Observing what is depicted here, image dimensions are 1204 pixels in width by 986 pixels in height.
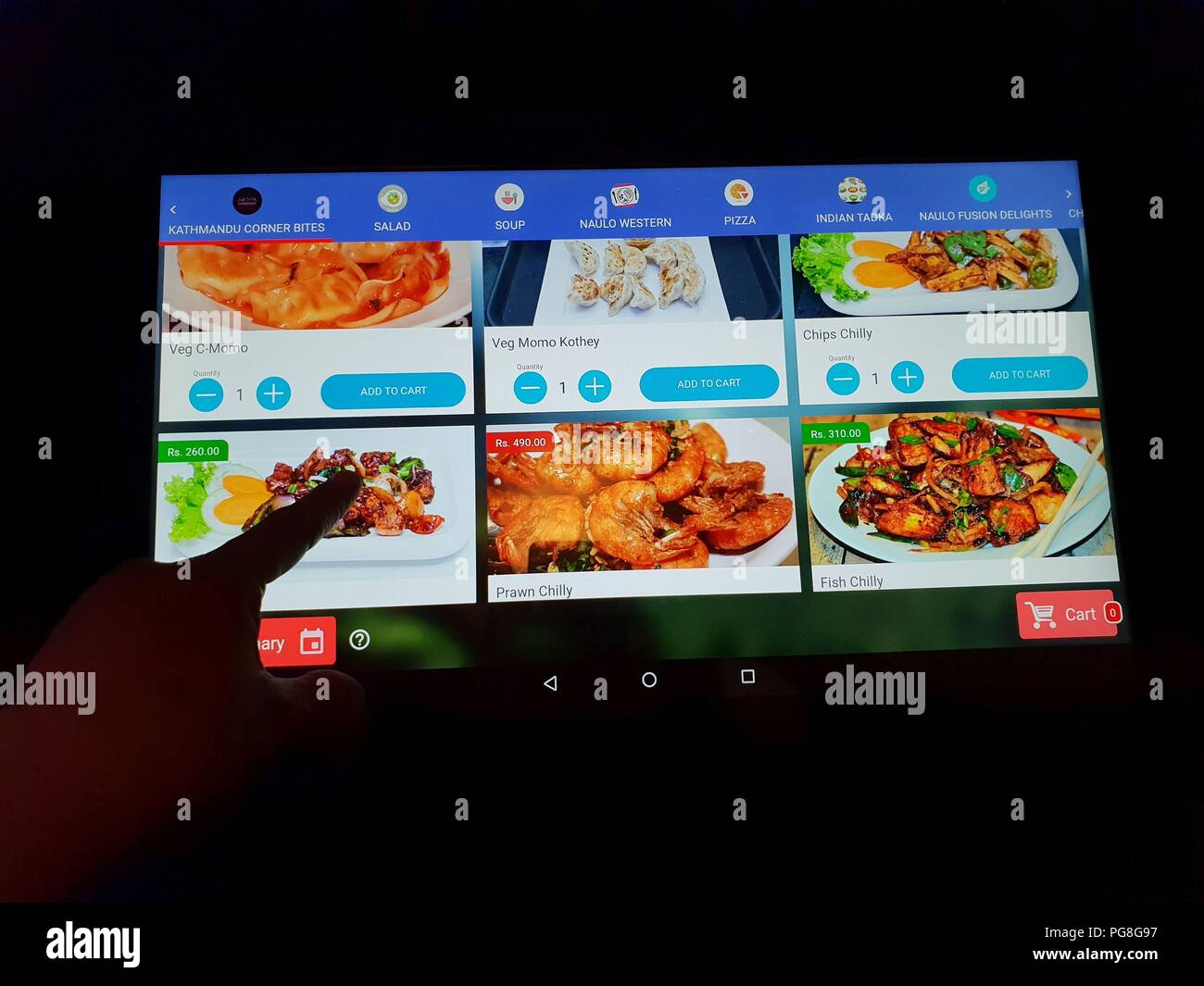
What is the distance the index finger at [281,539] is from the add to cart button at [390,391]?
11.8 inches

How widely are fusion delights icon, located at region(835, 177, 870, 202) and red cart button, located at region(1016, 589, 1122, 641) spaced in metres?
0.67

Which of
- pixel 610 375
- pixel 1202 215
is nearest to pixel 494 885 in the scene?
pixel 610 375

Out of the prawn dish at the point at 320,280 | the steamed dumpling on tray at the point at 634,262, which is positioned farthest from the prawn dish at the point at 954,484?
the prawn dish at the point at 320,280

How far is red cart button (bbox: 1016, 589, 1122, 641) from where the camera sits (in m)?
1.31

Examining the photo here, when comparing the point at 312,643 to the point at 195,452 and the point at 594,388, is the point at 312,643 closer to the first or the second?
the point at 195,452

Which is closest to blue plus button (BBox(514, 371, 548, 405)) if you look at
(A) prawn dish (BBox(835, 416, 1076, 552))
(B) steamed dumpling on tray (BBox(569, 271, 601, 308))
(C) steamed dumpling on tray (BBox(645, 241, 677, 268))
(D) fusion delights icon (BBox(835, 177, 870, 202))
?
(B) steamed dumpling on tray (BBox(569, 271, 601, 308))

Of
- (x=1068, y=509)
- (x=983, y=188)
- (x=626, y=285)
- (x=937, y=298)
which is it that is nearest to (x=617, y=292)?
(x=626, y=285)

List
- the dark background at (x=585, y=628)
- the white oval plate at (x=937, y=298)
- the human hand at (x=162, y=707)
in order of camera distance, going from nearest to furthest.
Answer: the human hand at (x=162, y=707) < the dark background at (x=585, y=628) < the white oval plate at (x=937, y=298)

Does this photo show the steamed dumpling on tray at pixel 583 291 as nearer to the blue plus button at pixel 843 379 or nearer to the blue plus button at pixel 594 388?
the blue plus button at pixel 594 388

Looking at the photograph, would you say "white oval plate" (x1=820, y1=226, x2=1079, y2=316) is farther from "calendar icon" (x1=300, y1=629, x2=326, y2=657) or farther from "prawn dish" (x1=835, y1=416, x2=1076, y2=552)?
"calendar icon" (x1=300, y1=629, x2=326, y2=657)

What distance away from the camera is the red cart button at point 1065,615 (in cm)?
131

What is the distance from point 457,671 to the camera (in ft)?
4.25

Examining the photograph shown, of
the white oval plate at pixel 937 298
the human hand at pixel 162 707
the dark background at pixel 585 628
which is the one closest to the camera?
the human hand at pixel 162 707
